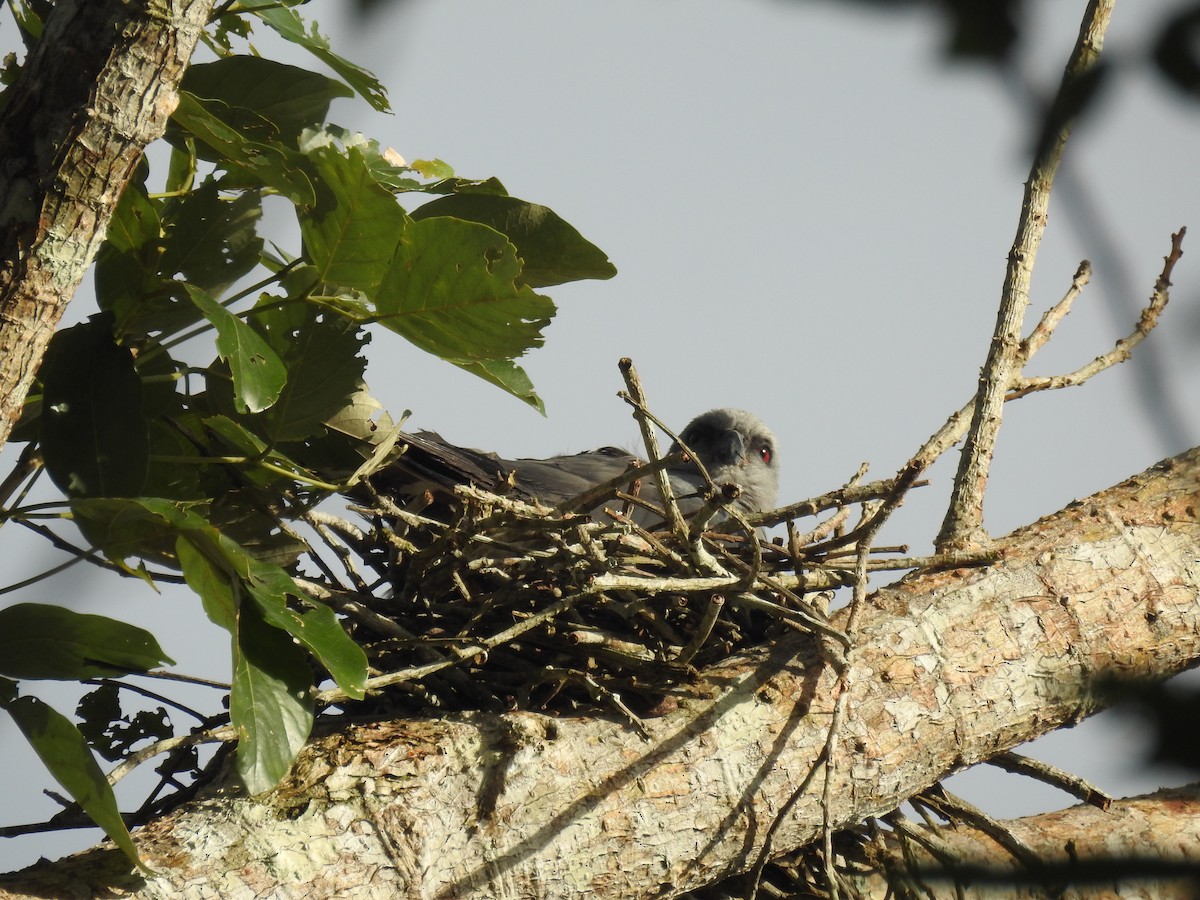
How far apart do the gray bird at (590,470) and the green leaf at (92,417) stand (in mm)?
997

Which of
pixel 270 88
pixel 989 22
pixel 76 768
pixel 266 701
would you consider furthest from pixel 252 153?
pixel 989 22

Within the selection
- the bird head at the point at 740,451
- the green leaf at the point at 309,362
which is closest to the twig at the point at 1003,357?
the green leaf at the point at 309,362

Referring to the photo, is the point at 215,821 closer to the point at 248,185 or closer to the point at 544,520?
the point at 544,520

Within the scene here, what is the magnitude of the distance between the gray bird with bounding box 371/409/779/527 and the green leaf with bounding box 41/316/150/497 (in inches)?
39.3

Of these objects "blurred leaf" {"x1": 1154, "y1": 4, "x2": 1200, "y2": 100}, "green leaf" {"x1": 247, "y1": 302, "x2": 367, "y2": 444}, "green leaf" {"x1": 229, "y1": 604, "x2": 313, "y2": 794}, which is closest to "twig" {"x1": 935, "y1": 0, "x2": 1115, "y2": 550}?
"green leaf" {"x1": 247, "y1": 302, "x2": 367, "y2": 444}

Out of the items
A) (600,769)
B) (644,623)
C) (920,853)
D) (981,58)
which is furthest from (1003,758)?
(981,58)

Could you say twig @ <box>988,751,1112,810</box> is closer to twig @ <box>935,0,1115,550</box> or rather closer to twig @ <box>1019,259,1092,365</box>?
twig @ <box>935,0,1115,550</box>

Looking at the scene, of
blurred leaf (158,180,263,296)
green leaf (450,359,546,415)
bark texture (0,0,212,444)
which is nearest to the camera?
Result: bark texture (0,0,212,444)

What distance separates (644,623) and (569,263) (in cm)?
88

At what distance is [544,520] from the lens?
96.7 inches

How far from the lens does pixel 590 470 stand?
4.50 meters

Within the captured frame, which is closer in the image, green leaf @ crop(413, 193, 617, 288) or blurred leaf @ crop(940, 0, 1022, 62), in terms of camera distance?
blurred leaf @ crop(940, 0, 1022, 62)

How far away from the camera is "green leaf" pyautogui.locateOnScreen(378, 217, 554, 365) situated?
2027 millimetres

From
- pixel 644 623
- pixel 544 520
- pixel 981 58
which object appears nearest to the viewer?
pixel 981 58
